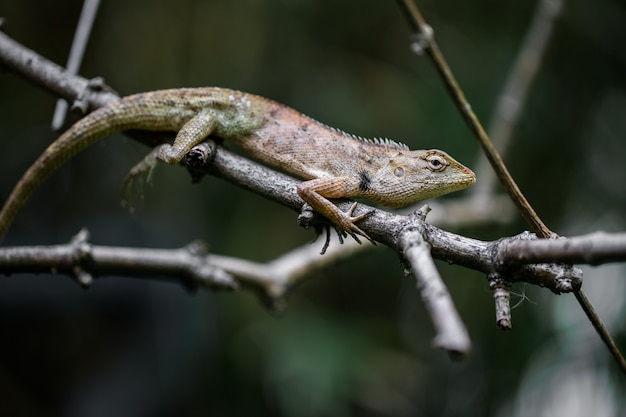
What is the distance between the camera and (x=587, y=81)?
20.3ft

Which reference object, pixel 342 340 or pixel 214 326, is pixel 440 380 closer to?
pixel 342 340

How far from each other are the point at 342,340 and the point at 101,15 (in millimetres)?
4143

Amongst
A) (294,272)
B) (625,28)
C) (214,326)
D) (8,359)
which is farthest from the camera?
(625,28)

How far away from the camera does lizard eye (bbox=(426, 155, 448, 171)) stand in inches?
132

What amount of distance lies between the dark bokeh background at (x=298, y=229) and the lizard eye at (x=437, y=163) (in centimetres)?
166

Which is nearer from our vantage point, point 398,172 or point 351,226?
point 351,226

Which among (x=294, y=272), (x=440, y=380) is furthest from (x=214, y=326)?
(x=440, y=380)

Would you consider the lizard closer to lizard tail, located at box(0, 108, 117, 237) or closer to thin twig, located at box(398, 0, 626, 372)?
lizard tail, located at box(0, 108, 117, 237)

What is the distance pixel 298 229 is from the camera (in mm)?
6281

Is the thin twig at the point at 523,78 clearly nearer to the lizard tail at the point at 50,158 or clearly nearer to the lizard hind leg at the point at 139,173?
the lizard hind leg at the point at 139,173

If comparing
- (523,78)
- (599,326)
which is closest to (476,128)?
(599,326)

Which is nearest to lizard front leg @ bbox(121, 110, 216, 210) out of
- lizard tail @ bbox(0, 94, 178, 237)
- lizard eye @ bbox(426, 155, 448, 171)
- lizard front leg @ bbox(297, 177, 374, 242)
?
lizard tail @ bbox(0, 94, 178, 237)

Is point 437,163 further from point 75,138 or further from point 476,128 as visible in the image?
point 75,138

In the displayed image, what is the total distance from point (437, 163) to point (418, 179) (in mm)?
139
